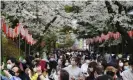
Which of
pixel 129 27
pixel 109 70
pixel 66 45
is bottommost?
pixel 109 70

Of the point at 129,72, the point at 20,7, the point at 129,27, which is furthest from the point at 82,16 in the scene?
the point at 129,72

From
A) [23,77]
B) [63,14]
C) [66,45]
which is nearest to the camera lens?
[23,77]

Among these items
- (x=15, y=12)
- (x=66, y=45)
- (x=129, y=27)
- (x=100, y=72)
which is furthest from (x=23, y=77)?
(x=66, y=45)

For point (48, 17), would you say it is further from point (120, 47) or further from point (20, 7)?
point (120, 47)

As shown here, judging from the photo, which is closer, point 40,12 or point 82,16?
point 40,12

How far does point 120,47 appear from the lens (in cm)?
3856

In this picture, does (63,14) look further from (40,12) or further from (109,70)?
(109,70)

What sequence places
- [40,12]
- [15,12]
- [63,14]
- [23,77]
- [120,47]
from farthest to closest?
1. [120,47]
2. [63,14]
3. [40,12]
4. [15,12]
5. [23,77]

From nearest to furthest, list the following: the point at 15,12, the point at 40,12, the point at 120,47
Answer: the point at 15,12
the point at 40,12
the point at 120,47

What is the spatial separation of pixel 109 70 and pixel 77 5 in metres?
23.2

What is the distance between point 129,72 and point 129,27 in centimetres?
2104

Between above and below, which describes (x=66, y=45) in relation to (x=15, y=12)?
above

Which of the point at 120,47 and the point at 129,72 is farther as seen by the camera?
the point at 120,47

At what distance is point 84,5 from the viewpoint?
29578 mm
